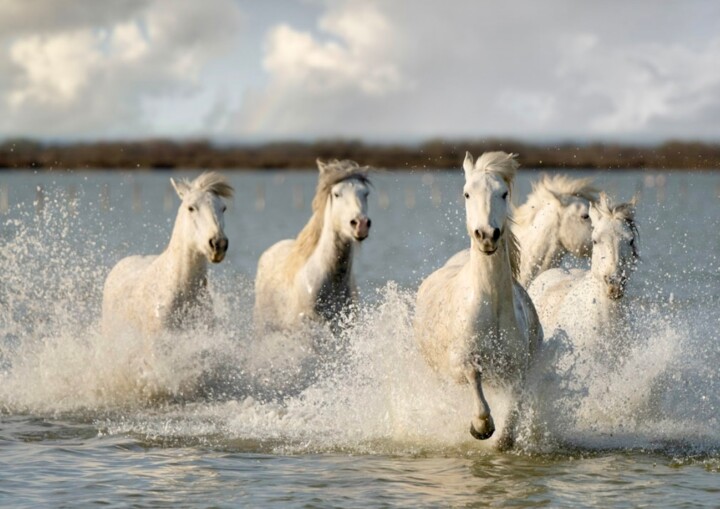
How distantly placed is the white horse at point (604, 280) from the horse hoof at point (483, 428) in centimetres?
166

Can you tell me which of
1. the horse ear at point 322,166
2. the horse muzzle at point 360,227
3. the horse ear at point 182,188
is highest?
the horse ear at point 322,166

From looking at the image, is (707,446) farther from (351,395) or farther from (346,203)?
(346,203)

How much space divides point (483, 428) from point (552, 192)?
4123mm

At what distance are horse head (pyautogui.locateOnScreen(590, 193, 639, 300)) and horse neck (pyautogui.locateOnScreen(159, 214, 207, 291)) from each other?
3918 millimetres

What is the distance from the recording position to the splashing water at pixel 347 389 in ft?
29.7

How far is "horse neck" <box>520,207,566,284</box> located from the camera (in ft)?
37.5

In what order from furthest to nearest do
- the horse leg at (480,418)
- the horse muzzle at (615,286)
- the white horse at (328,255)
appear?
the white horse at (328,255), the horse muzzle at (615,286), the horse leg at (480,418)

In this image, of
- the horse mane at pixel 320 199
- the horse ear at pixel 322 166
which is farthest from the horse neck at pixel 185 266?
the horse ear at pixel 322 166

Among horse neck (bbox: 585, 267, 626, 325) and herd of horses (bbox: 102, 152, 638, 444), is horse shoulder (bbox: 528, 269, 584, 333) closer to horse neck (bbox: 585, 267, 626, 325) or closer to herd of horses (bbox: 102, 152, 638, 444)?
herd of horses (bbox: 102, 152, 638, 444)

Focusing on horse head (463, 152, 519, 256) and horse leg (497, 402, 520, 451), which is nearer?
horse head (463, 152, 519, 256)

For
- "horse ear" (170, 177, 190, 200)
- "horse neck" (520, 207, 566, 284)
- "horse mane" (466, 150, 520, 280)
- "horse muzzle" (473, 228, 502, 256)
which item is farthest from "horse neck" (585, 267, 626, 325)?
"horse ear" (170, 177, 190, 200)

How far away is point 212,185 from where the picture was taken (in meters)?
11.3

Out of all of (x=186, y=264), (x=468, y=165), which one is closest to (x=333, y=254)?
(x=186, y=264)

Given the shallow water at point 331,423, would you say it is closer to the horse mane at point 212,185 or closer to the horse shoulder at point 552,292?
the horse shoulder at point 552,292
